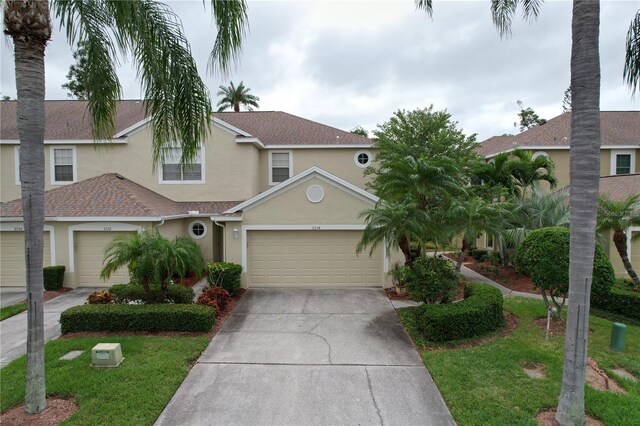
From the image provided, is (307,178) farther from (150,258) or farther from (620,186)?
(620,186)

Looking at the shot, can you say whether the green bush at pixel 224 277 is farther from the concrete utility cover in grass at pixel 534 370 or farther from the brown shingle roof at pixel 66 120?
the brown shingle roof at pixel 66 120

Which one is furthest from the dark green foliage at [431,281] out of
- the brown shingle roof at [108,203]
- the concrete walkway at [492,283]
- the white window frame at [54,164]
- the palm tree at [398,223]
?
the white window frame at [54,164]

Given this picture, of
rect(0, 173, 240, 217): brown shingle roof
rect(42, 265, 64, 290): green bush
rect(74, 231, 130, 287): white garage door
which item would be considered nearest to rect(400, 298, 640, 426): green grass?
rect(0, 173, 240, 217): brown shingle roof

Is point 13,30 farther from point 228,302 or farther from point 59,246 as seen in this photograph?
point 59,246

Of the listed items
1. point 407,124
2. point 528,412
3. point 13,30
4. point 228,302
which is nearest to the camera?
point 13,30

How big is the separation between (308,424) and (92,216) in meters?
11.2

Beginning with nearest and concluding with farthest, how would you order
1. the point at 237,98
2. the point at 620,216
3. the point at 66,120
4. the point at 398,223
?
the point at 398,223, the point at 620,216, the point at 66,120, the point at 237,98

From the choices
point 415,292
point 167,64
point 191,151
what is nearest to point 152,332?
point 191,151

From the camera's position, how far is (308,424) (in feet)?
15.2

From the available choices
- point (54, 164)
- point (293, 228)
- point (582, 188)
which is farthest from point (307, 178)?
point (54, 164)

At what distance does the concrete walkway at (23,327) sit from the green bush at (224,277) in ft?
13.1

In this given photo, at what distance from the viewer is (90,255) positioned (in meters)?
12.4

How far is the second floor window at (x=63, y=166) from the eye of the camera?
15.8 m

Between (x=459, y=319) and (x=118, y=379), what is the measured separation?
659 cm
